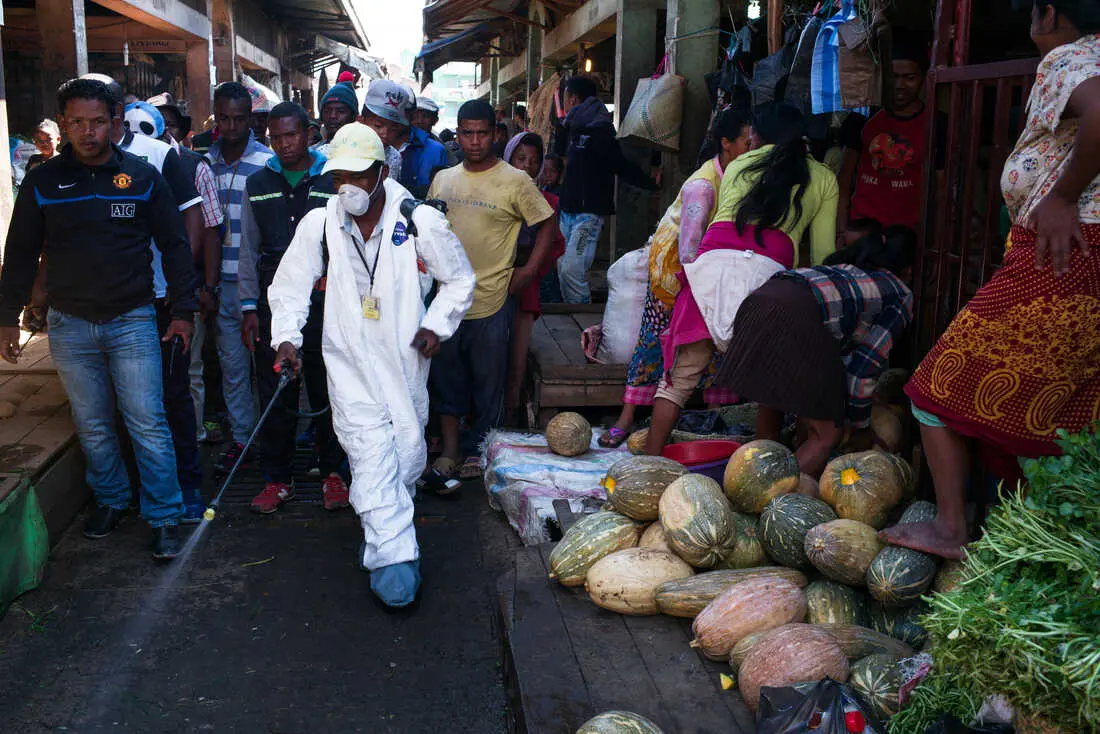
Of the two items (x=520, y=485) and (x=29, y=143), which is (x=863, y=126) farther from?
(x=29, y=143)

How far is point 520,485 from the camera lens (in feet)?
18.3

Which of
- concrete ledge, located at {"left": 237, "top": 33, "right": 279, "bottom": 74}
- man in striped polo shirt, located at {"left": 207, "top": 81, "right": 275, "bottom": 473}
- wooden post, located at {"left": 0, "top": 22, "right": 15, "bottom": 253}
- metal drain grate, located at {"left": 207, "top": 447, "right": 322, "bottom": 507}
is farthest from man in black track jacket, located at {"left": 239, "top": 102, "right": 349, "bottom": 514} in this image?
concrete ledge, located at {"left": 237, "top": 33, "right": 279, "bottom": 74}

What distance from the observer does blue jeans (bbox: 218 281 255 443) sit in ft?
21.7

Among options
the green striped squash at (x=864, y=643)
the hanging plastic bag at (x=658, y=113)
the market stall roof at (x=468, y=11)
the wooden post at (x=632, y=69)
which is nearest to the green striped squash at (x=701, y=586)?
the green striped squash at (x=864, y=643)

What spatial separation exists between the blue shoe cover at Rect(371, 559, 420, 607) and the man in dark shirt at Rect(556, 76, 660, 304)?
498 centimetres

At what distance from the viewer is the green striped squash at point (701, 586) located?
11.7 ft

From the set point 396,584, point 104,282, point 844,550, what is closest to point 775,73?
point 844,550

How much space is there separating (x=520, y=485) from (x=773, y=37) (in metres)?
3.55

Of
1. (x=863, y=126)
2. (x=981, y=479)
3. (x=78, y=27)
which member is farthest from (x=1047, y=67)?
(x=78, y=27)

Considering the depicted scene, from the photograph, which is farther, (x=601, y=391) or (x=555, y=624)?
(x=601, y=391)

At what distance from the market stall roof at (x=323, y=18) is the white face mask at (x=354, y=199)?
20.0 m

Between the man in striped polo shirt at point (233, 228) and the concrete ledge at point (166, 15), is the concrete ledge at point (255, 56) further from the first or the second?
the man in striped polo shirt at point (233, 228)

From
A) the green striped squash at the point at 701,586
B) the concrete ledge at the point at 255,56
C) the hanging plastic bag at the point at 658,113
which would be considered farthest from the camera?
the concrete ledge at the point at 255,56

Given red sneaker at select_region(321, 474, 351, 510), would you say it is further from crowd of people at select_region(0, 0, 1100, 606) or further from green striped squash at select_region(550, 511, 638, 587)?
green striped squash at select_region(550, 511, 638, 587)
